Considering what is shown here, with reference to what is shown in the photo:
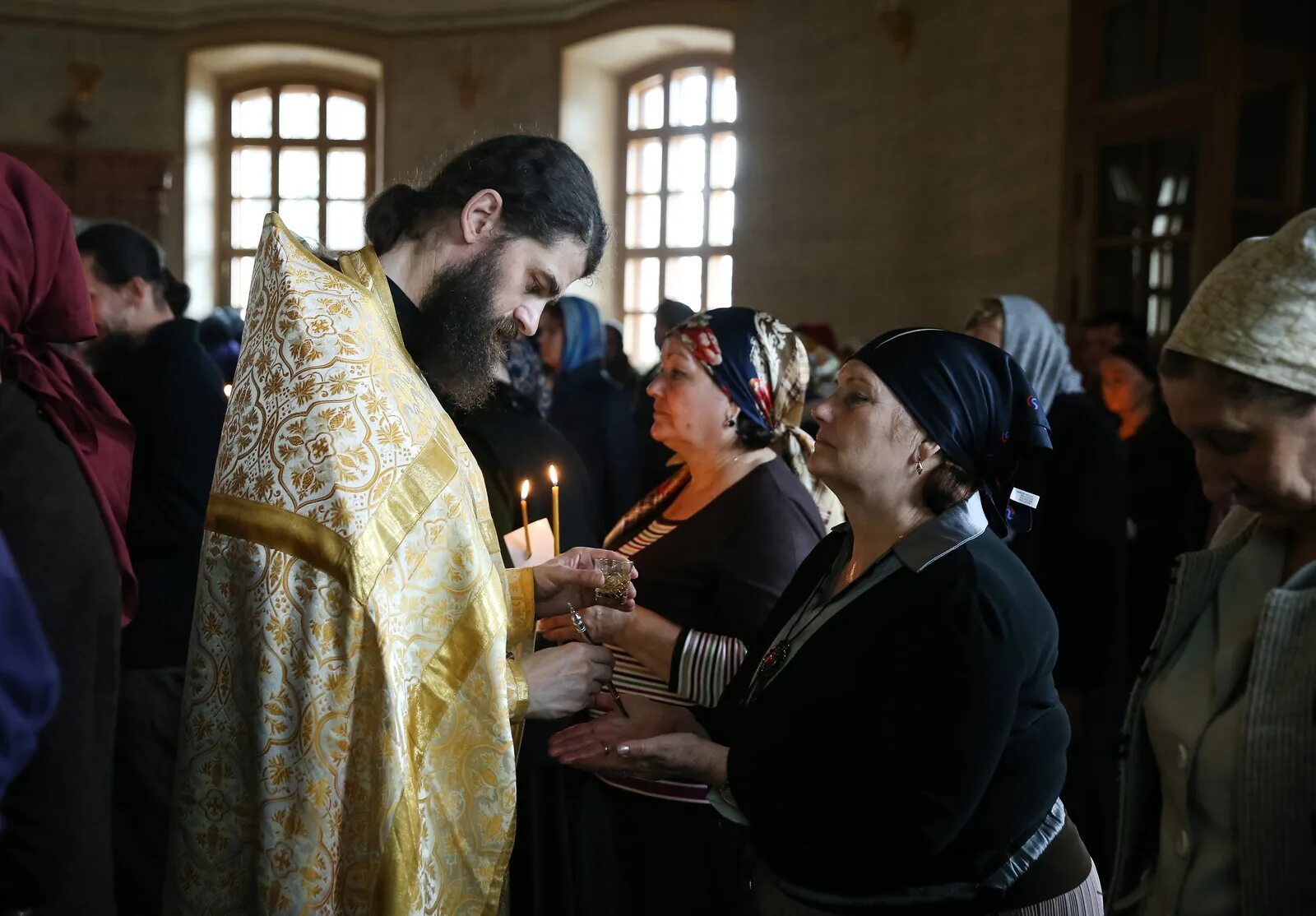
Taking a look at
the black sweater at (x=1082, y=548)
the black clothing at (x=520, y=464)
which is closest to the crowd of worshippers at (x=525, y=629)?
the black clothing at (x=520, y=464)

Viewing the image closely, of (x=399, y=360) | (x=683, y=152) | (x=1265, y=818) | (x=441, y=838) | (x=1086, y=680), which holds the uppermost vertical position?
(x=683, y=152)

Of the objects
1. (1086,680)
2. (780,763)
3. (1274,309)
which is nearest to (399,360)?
(780,763)

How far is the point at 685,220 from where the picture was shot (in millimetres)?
12797

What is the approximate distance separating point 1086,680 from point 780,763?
2.35 m

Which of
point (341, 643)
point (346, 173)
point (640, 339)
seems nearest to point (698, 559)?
point (341, 643)

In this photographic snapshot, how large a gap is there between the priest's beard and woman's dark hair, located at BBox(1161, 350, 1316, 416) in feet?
3.74

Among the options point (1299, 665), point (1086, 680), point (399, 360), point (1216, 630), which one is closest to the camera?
point (1299, 665)

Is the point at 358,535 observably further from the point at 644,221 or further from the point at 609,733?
the point at 644,221

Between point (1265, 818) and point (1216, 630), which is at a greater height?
point (1216, 630)

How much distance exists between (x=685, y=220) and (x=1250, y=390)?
11522mm

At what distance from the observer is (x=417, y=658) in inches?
70.3

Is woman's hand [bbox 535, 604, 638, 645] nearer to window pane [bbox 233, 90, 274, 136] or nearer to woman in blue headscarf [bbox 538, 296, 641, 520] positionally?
woman in blue headscarf [bbox 538, 296, 641, 520]

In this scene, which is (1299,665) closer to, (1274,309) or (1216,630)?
(1216,630)

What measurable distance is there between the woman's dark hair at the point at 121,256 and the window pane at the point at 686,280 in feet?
29.7
